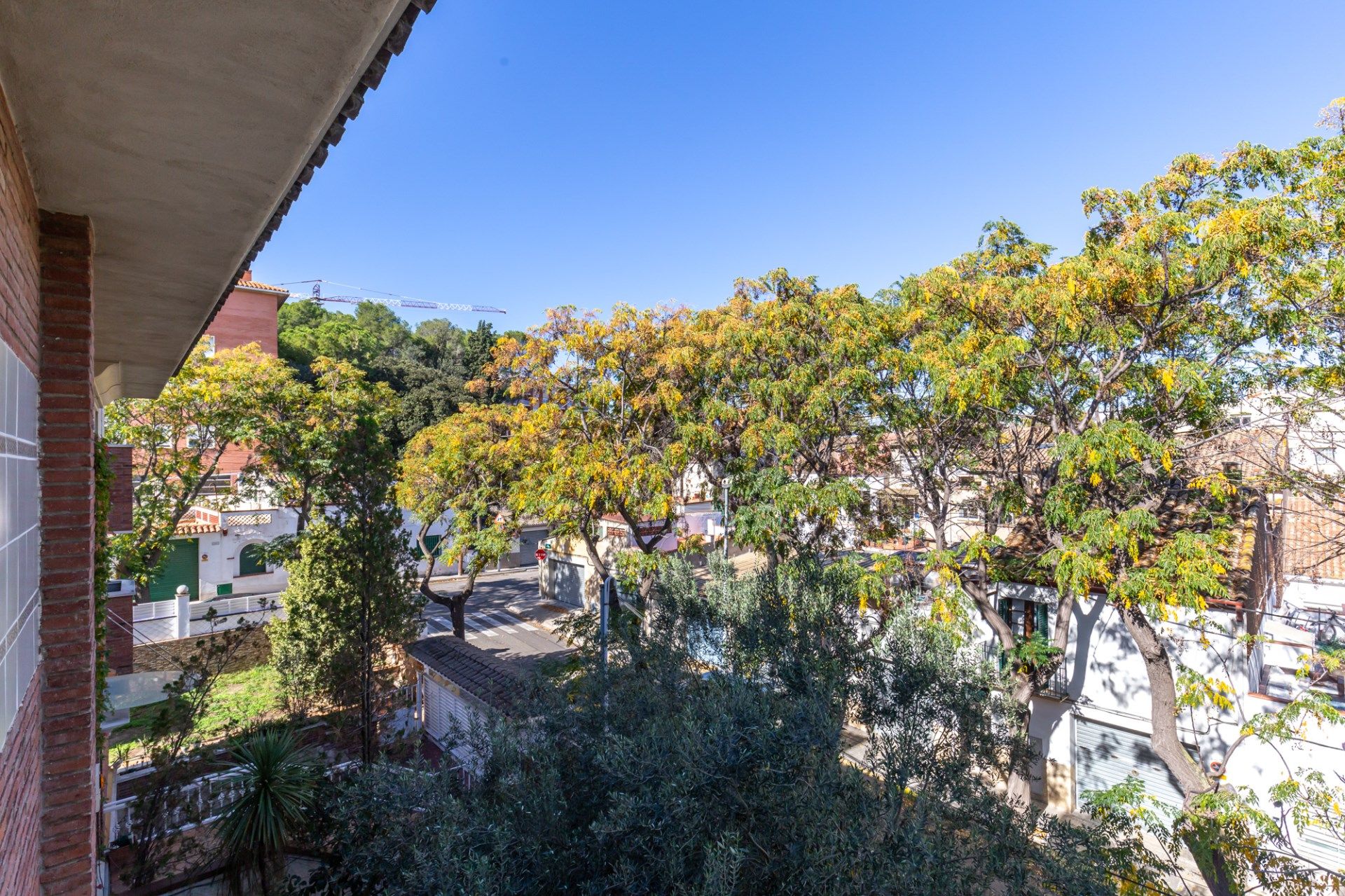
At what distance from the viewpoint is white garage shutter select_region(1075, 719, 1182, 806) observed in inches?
438

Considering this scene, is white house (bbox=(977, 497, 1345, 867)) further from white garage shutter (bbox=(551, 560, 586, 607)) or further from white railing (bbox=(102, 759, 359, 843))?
white garage shutter (bbox=(551, 560, 586, 607))

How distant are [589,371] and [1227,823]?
1178cm

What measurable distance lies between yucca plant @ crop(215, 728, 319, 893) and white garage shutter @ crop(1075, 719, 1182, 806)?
11770 millimetres

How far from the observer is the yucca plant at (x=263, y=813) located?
6.21 metres

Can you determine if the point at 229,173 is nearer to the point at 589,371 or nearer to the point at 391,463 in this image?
the point at 391,463

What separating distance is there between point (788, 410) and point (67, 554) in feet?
33.7

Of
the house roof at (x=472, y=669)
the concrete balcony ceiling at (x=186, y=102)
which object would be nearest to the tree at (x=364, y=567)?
the house roof at (x=472, y=669)

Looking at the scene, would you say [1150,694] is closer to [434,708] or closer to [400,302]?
[434,708]

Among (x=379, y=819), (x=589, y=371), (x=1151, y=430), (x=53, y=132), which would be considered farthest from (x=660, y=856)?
(x=589, y=371)

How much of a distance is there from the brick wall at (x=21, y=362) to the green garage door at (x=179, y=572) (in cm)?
2418

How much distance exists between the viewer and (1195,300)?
8.34 meters

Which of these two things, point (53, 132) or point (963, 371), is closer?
point (53, 132)

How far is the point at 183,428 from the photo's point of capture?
15.7 meters

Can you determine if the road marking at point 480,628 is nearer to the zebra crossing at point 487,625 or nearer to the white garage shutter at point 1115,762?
the zebra crossing at point 487,625
